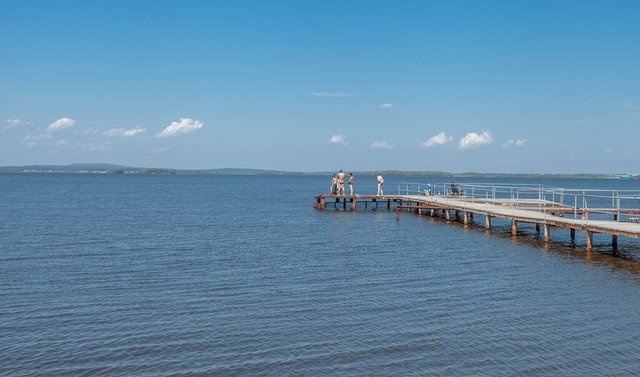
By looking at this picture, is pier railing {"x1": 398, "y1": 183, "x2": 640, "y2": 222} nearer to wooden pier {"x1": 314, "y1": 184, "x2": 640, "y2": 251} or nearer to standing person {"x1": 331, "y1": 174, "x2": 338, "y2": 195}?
wooden pier {"x1": 314, "y1": 184, "x2": 640, "y2": 251}

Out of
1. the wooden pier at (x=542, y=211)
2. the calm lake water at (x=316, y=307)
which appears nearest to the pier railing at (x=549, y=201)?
the wooden pier at (x=542, y=211)

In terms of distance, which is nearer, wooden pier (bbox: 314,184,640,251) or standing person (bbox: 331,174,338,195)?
wooden pier (bbox: 314,184,640,251)

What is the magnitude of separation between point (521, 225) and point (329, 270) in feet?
71.0

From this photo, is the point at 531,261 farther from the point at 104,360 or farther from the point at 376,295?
the point at 104,360

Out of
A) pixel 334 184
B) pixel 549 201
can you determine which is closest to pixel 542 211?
pixel 549 201

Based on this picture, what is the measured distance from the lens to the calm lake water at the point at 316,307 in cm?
1241

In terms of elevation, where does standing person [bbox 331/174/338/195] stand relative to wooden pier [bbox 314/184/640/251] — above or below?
above

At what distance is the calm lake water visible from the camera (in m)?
12.4

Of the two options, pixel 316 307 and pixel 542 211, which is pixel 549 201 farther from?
pixel 316 307

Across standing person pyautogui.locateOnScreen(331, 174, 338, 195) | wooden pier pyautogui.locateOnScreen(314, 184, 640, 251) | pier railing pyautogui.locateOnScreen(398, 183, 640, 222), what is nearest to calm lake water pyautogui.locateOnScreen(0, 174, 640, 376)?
wooden pier pyautogui.locateOnScreen(314, 184, 640, 251)

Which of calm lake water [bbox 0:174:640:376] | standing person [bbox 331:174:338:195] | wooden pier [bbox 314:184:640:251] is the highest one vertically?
standing person [bbox 331:174:338:195]

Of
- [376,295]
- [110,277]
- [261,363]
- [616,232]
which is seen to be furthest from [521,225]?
[261,363]

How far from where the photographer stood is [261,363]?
1227cm

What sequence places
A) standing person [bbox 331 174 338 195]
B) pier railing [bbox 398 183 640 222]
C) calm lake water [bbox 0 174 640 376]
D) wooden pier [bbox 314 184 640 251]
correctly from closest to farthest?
1. calm lake water [bbox 0 174 640 376]
2. wooden pier [bbox 314 184 640 251]
3. pier railing [bbox 398 183 640 222]
4. standing person [bbox 331 174 338 195]
